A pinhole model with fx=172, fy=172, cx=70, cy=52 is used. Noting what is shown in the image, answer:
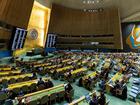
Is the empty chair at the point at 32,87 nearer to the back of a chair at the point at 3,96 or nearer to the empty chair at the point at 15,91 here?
the empty chair at the point at 15,91

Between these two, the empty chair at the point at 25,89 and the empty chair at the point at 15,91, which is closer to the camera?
the empty chair at the point at 15,91

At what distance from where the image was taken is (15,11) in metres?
23.6

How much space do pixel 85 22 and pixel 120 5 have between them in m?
8.87

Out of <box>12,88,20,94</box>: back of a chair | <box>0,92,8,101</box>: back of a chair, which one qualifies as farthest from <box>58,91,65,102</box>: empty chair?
<box>0,92,8,101</box>: back of a chair

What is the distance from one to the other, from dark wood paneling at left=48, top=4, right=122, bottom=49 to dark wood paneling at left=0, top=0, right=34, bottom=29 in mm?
13177

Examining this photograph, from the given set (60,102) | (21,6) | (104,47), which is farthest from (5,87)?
(104,47)

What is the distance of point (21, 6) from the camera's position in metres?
24.7

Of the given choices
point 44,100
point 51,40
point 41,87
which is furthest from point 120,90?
point 51,40

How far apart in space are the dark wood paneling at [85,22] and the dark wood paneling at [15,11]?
13177mm

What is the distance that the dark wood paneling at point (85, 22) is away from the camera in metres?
39.8

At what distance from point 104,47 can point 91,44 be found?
3.30 meters

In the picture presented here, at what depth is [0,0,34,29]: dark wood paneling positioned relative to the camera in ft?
69.8

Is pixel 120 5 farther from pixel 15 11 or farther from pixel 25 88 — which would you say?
pixel 25 88

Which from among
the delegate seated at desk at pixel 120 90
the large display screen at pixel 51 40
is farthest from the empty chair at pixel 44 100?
the large display screen at pixel 51 40
